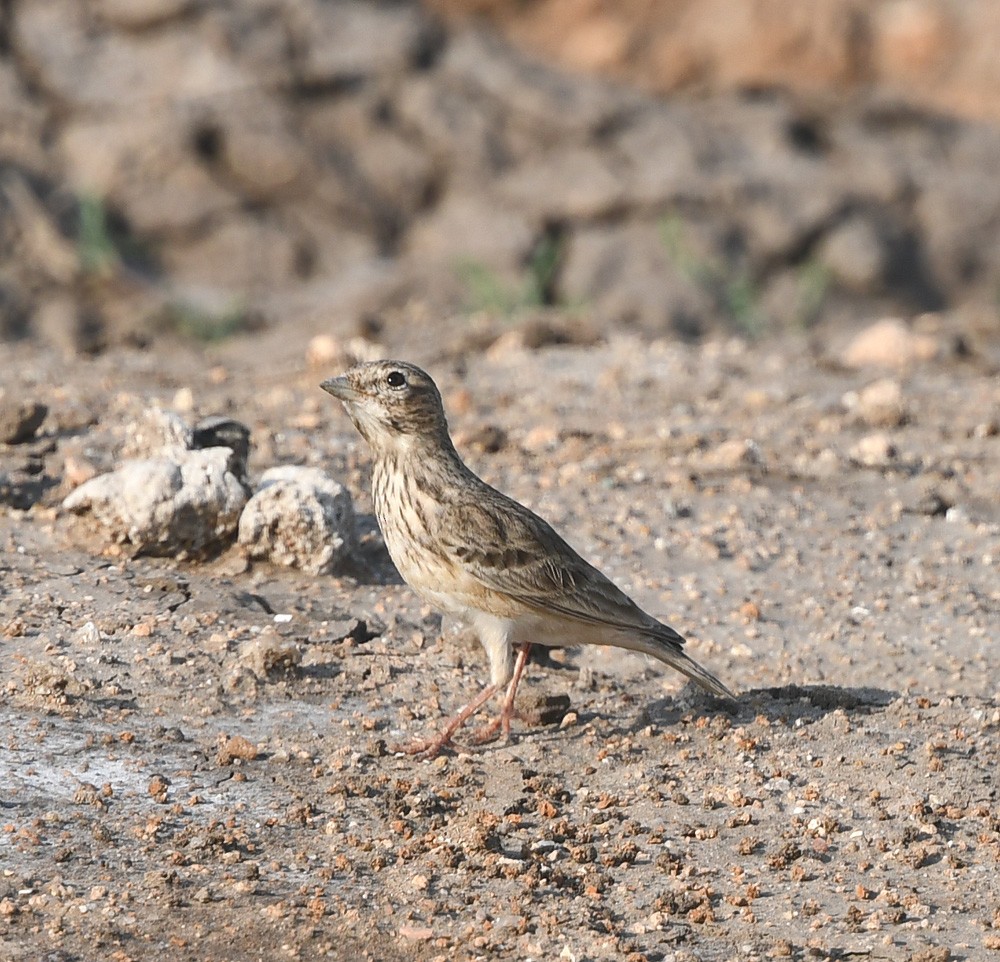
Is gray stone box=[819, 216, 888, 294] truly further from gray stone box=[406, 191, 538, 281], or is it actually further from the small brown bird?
the small brown bird

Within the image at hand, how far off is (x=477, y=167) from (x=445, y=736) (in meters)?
8.04

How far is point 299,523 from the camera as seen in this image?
579 cm

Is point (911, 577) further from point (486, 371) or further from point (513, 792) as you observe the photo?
point (486, 371)

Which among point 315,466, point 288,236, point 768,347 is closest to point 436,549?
point 315,466

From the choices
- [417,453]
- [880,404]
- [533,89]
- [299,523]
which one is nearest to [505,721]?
[417,453]

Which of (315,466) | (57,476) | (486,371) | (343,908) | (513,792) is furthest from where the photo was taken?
(486,371)

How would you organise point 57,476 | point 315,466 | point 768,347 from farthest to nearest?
point 768,347 < point 315,466 < point 57,476

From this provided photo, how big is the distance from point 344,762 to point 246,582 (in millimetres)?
1271

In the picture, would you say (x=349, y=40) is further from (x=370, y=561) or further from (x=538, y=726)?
(x=538, y=726)

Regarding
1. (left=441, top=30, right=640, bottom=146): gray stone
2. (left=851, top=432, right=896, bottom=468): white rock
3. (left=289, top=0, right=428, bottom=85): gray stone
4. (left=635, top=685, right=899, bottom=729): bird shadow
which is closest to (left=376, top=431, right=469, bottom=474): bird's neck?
(left=635, top=685, right=899, bottom=729): bird shadow

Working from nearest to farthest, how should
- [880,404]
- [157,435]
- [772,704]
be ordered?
1. [772,704]
2. [157,435]
3. [880,404]

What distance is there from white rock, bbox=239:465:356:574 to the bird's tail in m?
1.33

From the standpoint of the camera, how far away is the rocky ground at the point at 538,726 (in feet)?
13.1

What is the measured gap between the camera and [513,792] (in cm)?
470
